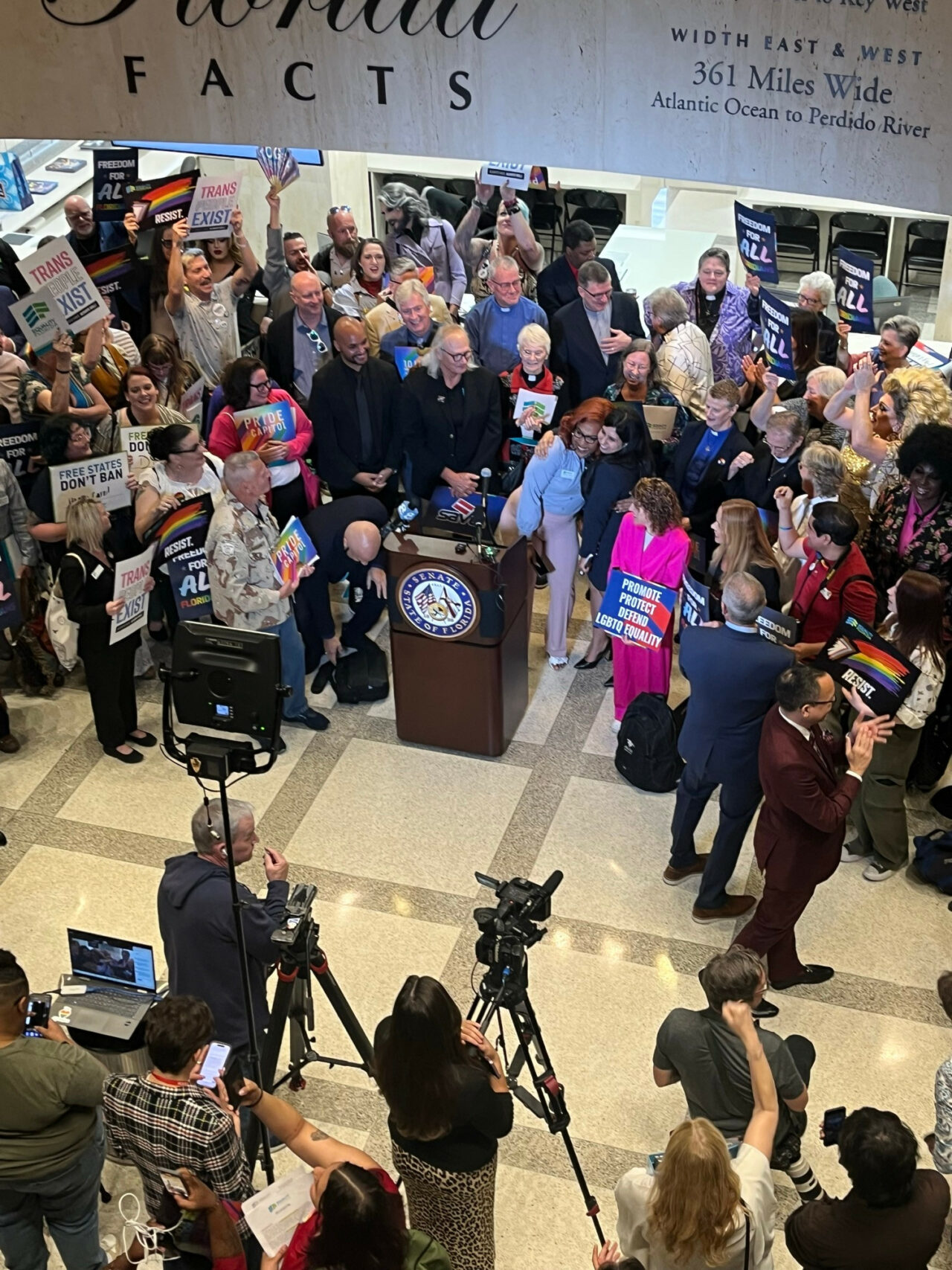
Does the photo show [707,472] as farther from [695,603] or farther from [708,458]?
[695,603]

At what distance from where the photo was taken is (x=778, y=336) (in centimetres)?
665

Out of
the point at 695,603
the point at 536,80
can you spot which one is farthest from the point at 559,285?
the point at 536,80

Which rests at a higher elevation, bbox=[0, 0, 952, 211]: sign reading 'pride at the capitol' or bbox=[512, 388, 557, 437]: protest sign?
bbox=[0, 0, 952, 211]: sign reading 'pride at the capitol'

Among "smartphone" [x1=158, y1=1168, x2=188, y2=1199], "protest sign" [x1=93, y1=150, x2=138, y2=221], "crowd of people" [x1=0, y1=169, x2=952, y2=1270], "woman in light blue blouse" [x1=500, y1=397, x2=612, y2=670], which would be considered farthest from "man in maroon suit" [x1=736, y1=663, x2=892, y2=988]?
"protest sign" [x1=93, y1=150, x2=138, y2=221]

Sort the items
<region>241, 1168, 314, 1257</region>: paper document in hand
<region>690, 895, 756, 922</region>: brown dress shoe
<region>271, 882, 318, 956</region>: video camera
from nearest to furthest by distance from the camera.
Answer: <region>241, 1168, 314, 1257</region>: paper document in hand, <region>271, 882, 318, 956</region>: video camera, <region>690, 895, 756, 922</region>: brown dress shoe

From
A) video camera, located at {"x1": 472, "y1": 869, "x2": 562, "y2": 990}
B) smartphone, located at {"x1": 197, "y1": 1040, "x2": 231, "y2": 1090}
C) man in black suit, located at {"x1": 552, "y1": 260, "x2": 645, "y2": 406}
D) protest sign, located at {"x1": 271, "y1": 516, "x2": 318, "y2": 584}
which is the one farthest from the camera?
man in black suit, located at {"x1": 552, "y1": 260, "x2": 645, "y2": 406}

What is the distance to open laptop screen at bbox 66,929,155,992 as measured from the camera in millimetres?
4559

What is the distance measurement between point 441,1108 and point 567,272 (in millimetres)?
6023

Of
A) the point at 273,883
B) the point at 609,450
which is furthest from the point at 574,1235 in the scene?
the point at 609,450

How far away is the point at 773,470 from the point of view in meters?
6.37

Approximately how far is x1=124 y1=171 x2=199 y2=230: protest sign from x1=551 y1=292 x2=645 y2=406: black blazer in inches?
89.8

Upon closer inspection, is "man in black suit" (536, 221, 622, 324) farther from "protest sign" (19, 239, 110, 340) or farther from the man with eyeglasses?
"protest sign" (19, 239, 110, 340)

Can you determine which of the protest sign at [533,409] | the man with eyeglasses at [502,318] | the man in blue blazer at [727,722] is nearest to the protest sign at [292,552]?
the protest sign at [533,409]

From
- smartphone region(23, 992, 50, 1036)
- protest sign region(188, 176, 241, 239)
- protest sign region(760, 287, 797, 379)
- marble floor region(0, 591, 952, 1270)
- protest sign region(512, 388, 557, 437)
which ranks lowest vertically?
marble floor region(0, 591, 952, 1270)
